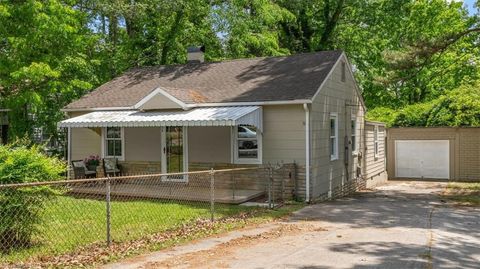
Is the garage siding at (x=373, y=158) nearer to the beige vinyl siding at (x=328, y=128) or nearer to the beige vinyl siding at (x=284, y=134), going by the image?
the beige vinyl siding at (x=328, y=128)

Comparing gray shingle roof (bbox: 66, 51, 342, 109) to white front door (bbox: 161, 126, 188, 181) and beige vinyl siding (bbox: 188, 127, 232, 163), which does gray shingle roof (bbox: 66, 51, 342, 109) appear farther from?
white front door (bbox: 161, 126, 188, 181)

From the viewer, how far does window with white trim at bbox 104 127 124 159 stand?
16180 mm

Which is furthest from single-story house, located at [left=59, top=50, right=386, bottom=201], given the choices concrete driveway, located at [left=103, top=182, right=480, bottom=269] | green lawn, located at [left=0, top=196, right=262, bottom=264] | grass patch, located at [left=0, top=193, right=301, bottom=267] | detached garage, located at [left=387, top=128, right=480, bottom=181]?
detached garage, located at [left=387, top=128, right=480, bottom=181]

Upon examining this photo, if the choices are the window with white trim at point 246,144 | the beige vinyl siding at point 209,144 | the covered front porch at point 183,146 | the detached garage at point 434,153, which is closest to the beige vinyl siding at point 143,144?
the covered front porch at point 183,146

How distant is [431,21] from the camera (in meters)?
35.9

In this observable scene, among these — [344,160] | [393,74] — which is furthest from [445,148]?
[344,160]

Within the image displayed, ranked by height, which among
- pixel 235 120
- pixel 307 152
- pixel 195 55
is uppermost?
pixel 195 55

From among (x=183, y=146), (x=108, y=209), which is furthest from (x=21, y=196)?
(x=183, y=146)

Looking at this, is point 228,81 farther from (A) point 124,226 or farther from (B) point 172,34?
(B) point 172,34

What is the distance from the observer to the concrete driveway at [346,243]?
22.4 feet

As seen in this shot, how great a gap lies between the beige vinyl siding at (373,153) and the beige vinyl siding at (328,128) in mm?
1481

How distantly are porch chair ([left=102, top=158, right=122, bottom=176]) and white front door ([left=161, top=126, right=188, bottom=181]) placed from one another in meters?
1.77

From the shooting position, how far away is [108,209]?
296 inches

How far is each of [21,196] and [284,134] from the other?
8114 millimetres
